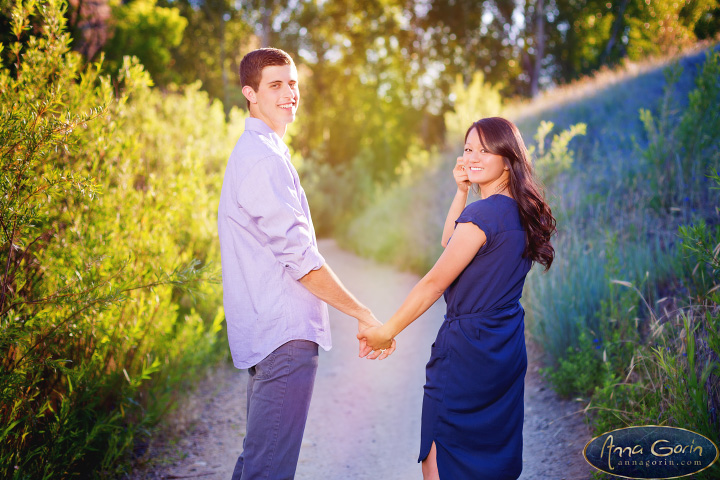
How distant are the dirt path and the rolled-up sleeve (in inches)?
93.2

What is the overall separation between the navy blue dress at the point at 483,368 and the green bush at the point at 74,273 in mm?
1486

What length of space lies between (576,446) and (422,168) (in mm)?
9791

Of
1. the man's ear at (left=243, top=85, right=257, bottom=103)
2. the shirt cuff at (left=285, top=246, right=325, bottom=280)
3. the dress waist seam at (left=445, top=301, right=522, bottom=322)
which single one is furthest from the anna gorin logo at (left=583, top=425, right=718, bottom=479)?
the man's ear at (left=243, top=85, right=257, bottom=103)

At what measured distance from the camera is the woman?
2.25 metres

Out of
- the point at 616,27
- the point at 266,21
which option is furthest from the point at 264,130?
the point at 616,27

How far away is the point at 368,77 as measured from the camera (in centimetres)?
2986

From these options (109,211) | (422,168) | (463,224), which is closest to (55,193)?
(109,211)

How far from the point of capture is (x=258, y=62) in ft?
7.95

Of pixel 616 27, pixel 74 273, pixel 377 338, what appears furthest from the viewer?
pixel 616 27

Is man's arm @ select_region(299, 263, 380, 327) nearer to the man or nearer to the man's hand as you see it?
the man

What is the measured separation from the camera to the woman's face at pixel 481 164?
245 centimetres

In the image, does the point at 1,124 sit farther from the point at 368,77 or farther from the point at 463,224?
the point at 368,77

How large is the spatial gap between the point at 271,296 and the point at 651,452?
226 cm

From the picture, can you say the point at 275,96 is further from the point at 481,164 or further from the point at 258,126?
the point at 481,164
